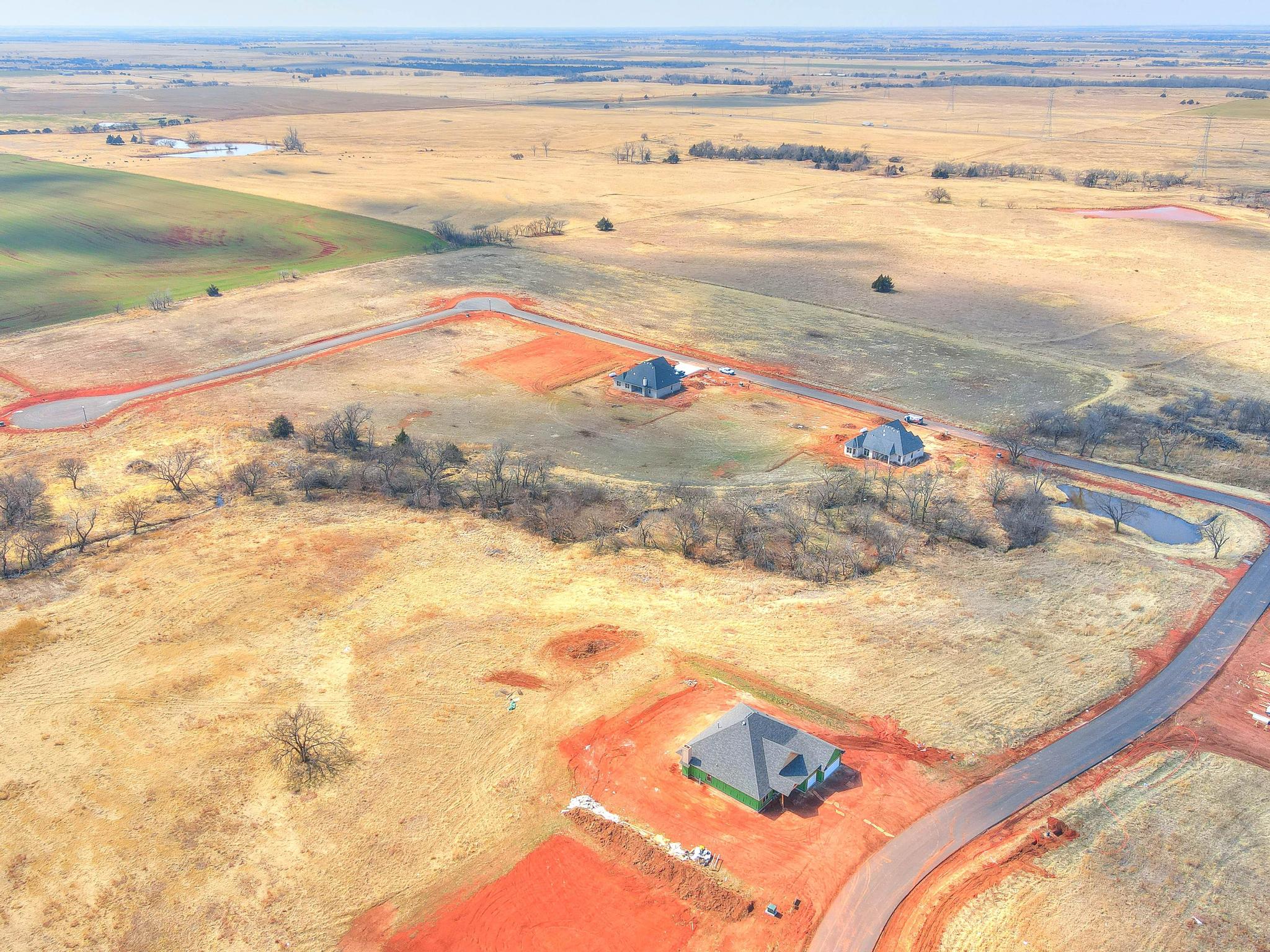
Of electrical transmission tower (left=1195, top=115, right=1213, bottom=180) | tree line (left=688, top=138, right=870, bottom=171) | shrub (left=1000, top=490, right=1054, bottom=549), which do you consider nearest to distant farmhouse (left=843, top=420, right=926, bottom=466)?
shrub (left=1000, top=490, right=1054, bottom=549)

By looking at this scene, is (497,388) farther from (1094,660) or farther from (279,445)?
(1094,660)

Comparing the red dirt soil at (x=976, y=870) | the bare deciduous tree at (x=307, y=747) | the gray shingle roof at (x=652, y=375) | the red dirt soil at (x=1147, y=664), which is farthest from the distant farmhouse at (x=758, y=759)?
the gray shingle roof at (x=652, y=375)

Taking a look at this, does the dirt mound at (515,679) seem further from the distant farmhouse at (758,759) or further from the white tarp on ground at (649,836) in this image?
the distant farmhouse at (758,759)

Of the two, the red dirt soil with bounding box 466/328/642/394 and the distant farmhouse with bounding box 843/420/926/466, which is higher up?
the red dirt soil with bounding box 466/328/642/394

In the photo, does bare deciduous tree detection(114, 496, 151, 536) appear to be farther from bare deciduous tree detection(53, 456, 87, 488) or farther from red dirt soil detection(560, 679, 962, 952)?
red dirt soil detection(560, 679, 962, 952)

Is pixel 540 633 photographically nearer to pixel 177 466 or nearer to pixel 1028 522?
pixel 1028 522

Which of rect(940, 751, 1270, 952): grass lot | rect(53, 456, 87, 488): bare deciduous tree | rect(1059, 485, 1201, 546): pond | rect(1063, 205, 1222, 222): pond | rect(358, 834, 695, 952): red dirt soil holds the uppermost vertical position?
rect(1063, 205, 1222, 222): pond
